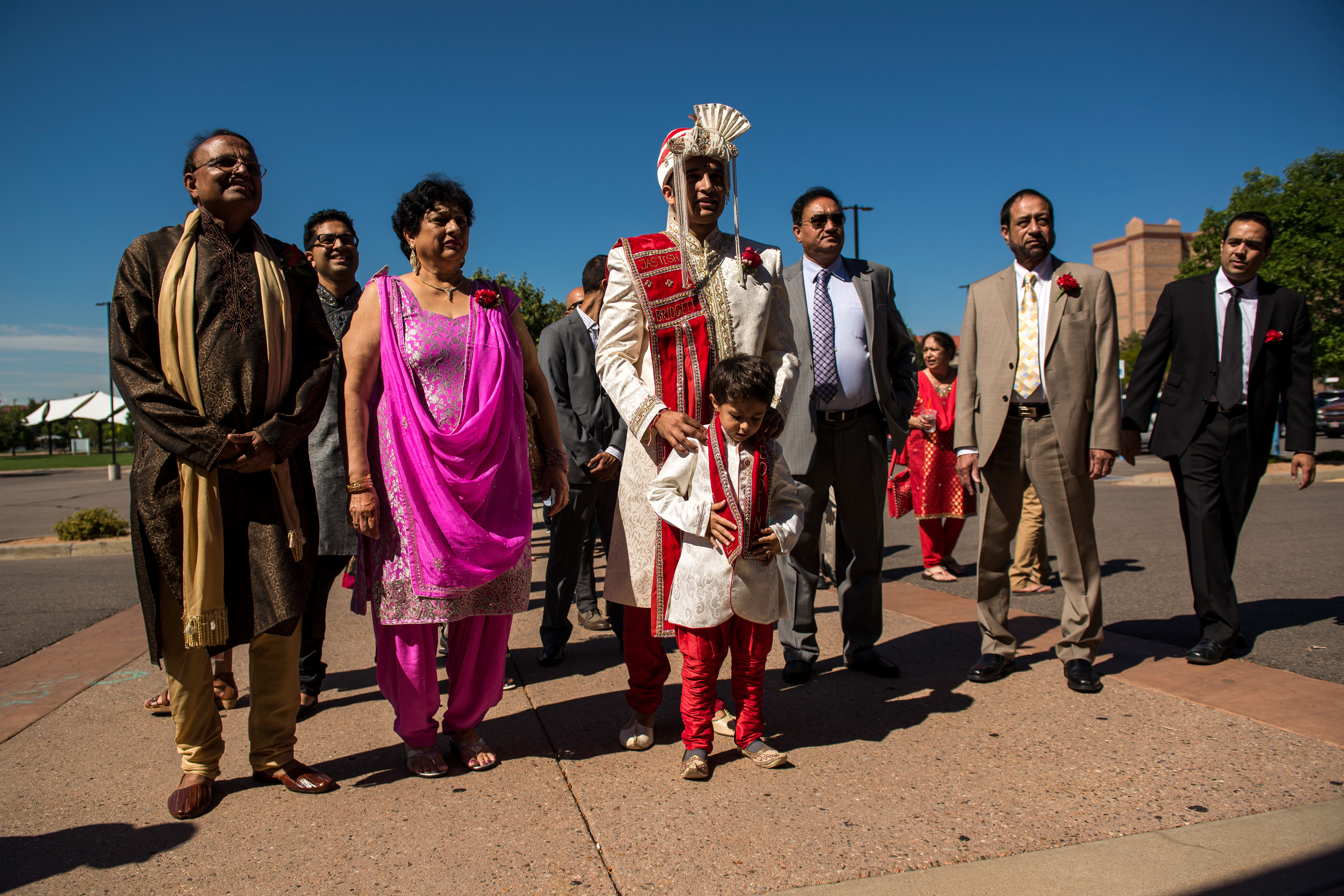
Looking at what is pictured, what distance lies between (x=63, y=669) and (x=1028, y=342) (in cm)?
543

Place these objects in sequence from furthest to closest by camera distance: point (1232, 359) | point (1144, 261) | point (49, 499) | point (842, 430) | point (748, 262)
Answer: point (1144, 261) → point (49, 499) → point (1232, 359) → point (842, 430) → point (748, 262)

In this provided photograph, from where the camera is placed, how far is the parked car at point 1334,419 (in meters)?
27.3

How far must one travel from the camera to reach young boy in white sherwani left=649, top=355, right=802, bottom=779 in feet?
10.0

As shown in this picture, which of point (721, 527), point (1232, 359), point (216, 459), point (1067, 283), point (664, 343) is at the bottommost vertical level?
point (721, 527)

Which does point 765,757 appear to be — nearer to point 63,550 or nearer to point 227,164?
point 227,164

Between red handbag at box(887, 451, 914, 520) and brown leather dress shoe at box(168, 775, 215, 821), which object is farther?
red handbag at box(887, 451, 914, 520)

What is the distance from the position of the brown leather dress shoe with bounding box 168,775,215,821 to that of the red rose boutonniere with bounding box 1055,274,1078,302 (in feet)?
13.3

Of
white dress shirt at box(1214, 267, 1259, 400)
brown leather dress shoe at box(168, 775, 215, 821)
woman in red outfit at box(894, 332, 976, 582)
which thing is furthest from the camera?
woman in red outfit at box(894, 332, 976, 582)

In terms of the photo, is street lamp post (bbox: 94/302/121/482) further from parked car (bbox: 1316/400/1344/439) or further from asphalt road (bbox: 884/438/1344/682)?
parked car (bbox: 1316/400/1344/439)

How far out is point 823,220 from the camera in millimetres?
4293

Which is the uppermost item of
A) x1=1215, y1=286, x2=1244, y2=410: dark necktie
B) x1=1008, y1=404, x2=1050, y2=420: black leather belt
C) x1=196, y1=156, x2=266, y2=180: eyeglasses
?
x1=196, y1=156, x2=266, y2=180: eyeglasses

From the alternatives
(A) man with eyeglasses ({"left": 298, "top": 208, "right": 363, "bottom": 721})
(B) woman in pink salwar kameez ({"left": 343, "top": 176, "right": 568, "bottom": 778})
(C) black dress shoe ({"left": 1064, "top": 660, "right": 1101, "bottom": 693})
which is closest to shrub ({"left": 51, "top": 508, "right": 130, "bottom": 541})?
(A) man with eyeglasses ({"left": 298, "top": 208, "right": 363, "bottom": 721})

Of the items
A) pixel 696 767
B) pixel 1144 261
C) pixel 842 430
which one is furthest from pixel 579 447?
pixel 1144 261

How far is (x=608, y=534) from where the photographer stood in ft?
16.8
